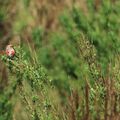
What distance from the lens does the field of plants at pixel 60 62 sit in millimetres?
2783

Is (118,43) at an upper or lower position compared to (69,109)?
upper

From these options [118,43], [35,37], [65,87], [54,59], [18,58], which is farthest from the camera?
[54,59]

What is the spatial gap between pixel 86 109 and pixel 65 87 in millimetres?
1414

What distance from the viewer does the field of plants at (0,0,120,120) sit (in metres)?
2.78

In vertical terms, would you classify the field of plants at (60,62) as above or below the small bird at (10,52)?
below

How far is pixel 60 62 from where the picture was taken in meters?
4.59

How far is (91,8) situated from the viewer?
4.64m

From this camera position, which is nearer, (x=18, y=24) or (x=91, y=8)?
(x=91, y=8)

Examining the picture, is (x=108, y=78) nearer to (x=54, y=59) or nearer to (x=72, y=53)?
(x=72, y=53)

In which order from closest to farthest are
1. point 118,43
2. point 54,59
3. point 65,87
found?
1. point 118,43
2. point 65,87
3. point 54,59

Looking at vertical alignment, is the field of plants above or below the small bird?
below

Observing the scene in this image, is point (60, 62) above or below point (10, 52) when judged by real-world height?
below

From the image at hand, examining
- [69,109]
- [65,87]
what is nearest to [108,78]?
[69,109]

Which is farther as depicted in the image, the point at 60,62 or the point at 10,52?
the point at 60,62
